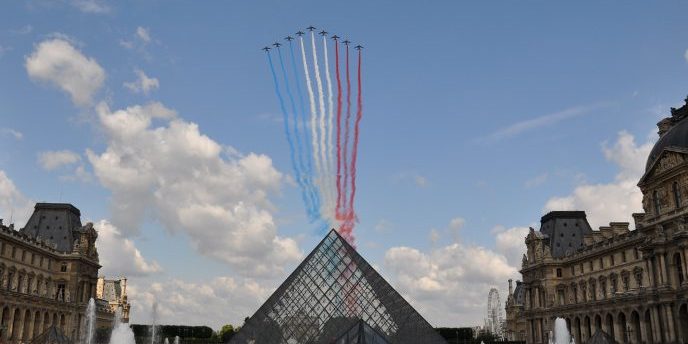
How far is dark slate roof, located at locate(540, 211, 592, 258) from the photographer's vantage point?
69812 mm

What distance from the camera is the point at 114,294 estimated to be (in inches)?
4734

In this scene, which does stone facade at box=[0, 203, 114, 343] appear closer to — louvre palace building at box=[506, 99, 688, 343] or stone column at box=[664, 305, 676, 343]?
louvre palace building at box=[506, 99, 688, 343]

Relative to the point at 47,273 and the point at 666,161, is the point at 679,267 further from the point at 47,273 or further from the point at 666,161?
the point at 47,273

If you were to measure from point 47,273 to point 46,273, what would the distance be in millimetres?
319

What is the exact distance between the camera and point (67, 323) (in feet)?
221

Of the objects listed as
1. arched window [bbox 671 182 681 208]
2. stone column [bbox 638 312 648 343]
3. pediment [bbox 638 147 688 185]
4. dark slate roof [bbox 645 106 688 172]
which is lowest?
stone column [bbox 638 312 648 343]

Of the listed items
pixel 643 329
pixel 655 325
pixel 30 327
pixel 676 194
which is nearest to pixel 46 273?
pixel 30 327

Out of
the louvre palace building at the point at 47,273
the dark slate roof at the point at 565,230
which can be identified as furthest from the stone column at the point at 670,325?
the louvre palace building at the point at 47,273

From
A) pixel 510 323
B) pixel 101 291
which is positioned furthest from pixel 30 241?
pixel 510 323

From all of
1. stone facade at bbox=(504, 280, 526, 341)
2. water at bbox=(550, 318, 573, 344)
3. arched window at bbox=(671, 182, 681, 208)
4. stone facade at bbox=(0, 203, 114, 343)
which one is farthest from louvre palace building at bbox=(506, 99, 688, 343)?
stone facade at bbox=(0, 203, 114, 343)

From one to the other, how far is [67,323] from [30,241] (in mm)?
11506

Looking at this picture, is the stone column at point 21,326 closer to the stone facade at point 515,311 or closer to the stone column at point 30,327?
the stone column at point 30,327

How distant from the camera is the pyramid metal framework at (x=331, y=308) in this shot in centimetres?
3778

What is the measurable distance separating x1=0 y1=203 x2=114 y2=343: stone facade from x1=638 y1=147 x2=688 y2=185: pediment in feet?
174
